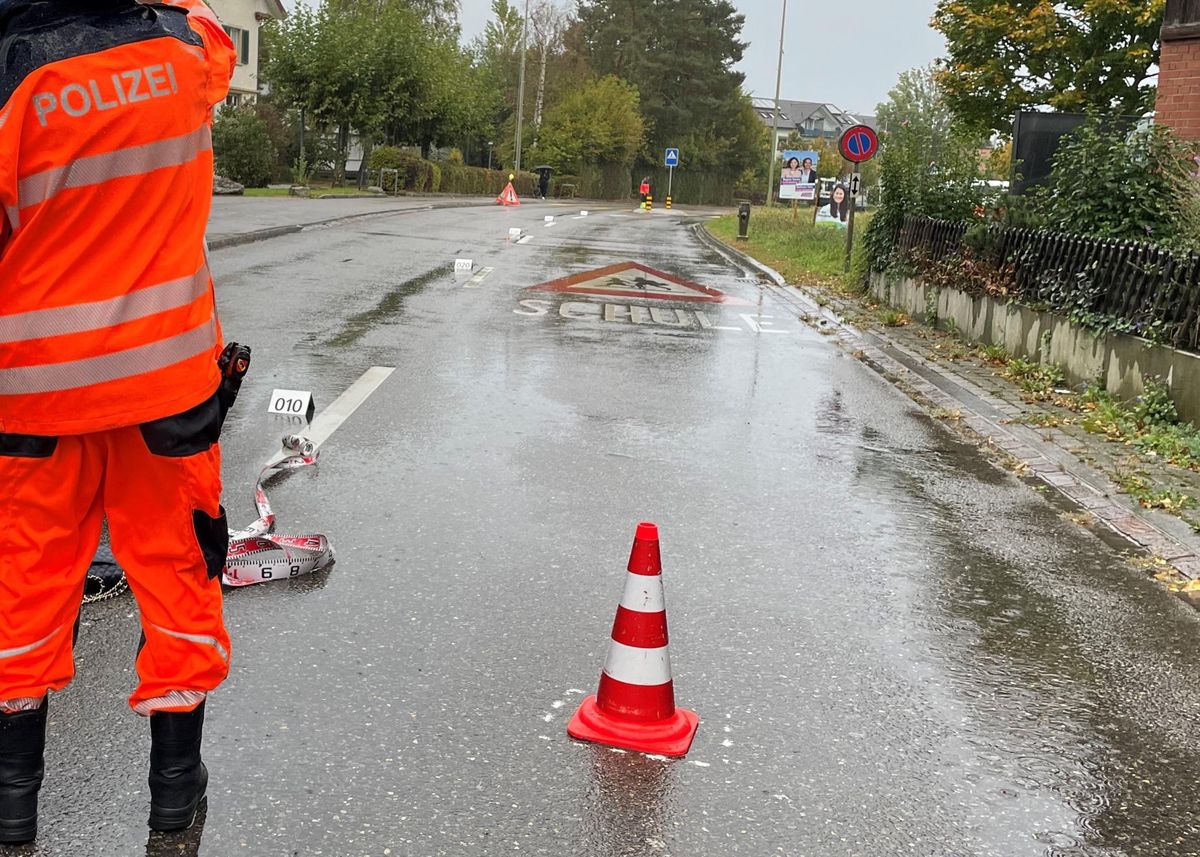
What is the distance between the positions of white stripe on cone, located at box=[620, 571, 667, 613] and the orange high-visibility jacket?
5.03 feet

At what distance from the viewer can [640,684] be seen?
366 centimetres

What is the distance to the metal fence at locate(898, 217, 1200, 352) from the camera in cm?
876

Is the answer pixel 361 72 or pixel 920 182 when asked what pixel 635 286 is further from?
pixel 361 72

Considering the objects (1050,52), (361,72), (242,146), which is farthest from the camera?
(361,72)

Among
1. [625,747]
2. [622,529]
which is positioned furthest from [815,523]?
[625,747]

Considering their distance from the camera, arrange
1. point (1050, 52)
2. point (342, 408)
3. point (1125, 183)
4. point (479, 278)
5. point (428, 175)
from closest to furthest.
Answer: point (342, 408), point (1125, 183), point (479, 278), point (1050, 52), point (428, 175)

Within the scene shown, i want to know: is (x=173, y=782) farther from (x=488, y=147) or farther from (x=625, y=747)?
(x=488, y=147)

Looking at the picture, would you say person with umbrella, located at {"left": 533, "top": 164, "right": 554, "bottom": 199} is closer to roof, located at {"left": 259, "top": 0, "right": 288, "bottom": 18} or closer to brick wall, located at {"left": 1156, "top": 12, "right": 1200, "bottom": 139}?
roof, located at {"left": 259, "top": 0, "right": 288, "bottom": 18}

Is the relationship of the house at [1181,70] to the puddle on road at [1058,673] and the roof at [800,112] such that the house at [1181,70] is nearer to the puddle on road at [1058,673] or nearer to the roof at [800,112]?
the puddle on road at [1058,673]

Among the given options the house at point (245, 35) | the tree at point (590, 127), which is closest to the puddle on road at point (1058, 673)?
the house at point (245, 35)

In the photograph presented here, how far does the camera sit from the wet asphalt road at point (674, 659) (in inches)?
126

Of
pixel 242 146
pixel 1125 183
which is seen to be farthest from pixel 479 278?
pixel 242 146

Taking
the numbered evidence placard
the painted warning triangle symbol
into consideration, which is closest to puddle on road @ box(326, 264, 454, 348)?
the painted warning triangle symbol

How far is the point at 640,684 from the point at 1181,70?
14.6 meters
